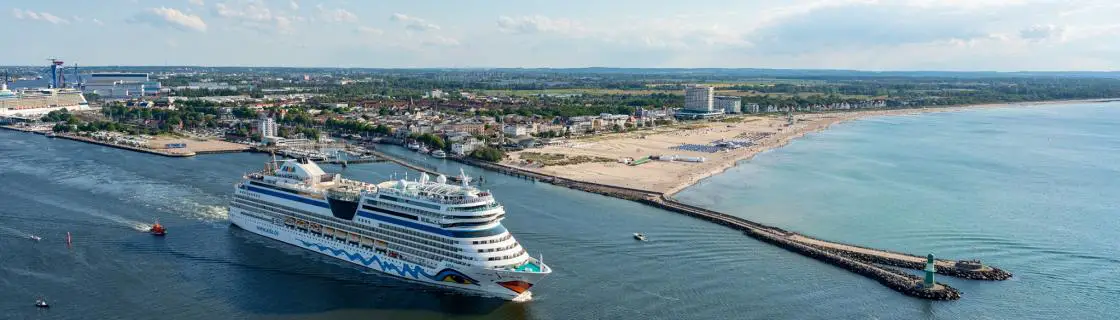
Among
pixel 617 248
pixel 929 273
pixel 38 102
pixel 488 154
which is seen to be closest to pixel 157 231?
pixel 617 248

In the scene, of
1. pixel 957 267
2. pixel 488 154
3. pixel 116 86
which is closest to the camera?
pixel 957 267

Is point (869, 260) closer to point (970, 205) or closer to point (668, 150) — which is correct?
point (970, 205)

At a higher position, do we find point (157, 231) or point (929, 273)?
point (157, 231)

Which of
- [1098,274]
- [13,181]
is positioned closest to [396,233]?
[1098,274]

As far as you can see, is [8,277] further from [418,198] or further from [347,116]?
[347,116]

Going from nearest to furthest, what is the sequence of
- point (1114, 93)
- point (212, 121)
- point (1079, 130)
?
point (212, 121) < point (1079, 130) < point (1114, 93)

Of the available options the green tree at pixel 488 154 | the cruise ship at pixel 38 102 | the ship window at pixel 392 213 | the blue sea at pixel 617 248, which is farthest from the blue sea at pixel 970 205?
the cruise ship at pixel 38 102
